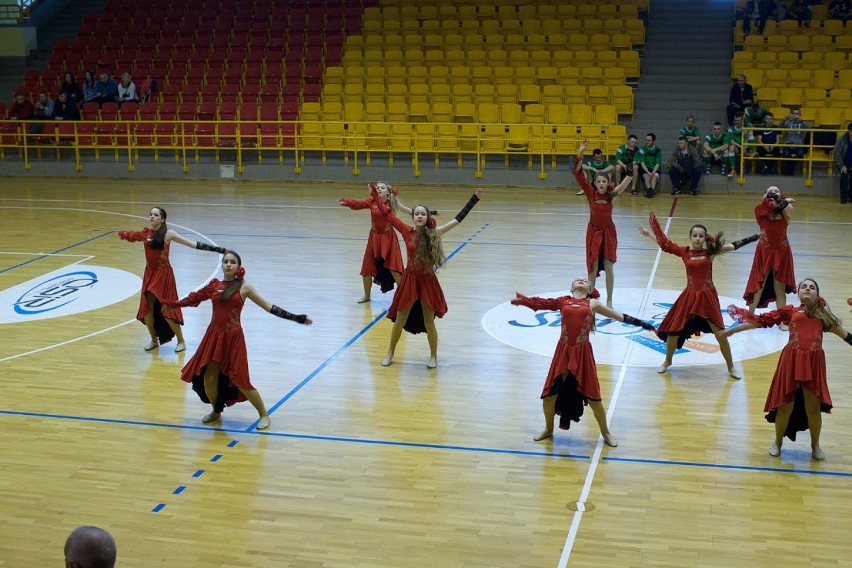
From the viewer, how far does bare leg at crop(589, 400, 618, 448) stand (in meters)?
7.55

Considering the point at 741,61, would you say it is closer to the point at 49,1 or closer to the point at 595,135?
the point at 595,135

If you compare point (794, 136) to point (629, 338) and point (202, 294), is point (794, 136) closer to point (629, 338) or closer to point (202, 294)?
point (629, 338)

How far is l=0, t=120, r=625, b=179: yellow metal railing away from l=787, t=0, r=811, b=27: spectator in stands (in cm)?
576

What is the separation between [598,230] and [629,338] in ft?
4.85

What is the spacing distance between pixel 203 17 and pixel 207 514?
22570 millimetres

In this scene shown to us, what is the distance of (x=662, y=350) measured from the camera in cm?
1020

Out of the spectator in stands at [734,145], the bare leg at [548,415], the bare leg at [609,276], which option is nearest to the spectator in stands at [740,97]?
the spectator in stands at [734,145]

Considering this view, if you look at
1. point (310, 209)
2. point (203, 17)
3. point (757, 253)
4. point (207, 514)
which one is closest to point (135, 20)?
point (203, 17)

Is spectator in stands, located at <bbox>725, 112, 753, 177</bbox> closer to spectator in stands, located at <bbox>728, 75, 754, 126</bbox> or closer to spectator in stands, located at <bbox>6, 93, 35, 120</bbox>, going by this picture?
spectator in stands, located at <bbox>728, 75, 754, 126</bbox>

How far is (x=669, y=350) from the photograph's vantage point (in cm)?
941

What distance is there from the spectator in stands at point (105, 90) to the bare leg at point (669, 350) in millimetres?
18690

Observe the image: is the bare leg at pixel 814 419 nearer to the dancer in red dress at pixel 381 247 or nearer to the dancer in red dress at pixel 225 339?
the dancer in red dress at pixel 225 339

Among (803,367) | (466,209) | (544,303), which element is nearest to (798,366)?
(803,367)

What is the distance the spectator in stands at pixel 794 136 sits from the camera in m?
19.8
